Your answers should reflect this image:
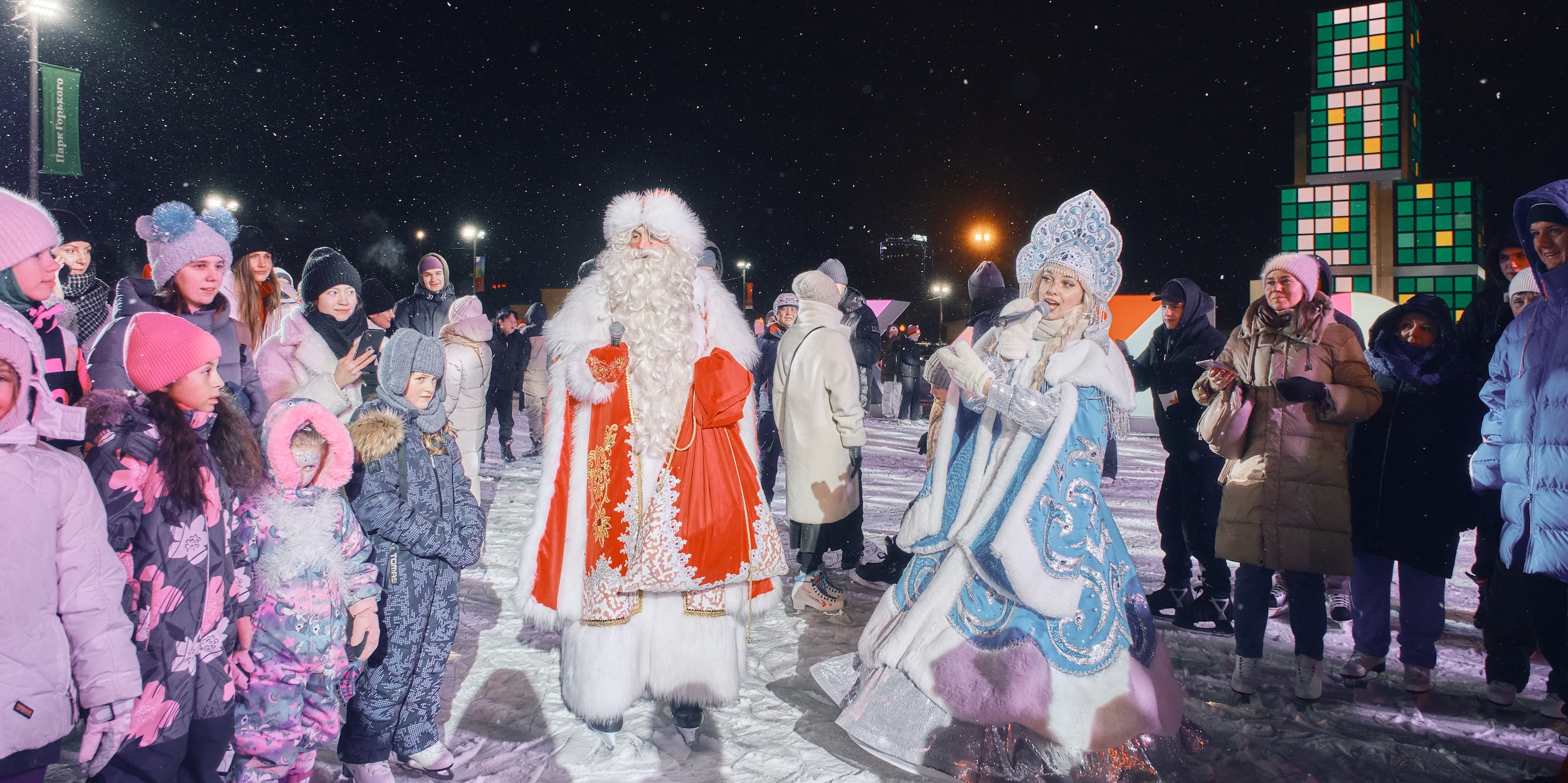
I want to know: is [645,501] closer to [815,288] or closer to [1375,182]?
[815,288]

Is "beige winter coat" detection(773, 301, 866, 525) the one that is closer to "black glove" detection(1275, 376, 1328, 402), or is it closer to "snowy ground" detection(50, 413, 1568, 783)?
"snowy ground" detection(50, 413, 1568, 783)

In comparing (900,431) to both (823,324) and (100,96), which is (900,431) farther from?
(100,96)

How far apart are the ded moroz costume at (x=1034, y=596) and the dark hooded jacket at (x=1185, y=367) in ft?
6.12

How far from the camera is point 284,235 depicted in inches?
1073

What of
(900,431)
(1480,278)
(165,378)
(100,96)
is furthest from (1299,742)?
(100,96)

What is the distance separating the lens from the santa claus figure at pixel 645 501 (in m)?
3.08

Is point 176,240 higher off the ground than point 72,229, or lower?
lower

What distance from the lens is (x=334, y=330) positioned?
207 inches

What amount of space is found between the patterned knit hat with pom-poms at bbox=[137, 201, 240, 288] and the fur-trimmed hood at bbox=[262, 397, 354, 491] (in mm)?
1381

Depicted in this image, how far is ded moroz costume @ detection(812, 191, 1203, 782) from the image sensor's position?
9.78ft

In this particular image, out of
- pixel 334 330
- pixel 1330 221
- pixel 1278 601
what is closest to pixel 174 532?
pixel 334 330

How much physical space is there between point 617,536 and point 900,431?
37.2 ft

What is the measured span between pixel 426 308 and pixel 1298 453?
6.52m

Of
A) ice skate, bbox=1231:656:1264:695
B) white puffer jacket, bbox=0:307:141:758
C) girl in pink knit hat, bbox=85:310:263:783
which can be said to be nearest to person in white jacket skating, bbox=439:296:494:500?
girl in pink knit hat, bbox=85:310:263:783
